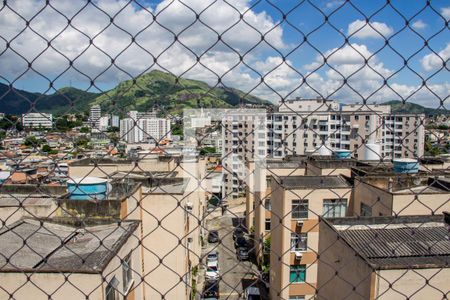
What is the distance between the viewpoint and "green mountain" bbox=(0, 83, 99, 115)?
4.27 feet

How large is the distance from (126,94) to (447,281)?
4010 millimetres

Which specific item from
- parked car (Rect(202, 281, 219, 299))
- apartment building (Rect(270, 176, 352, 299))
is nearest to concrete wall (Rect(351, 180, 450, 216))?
apartment building (Rect(270, 176, 352, 299))

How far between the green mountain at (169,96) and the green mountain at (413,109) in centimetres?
51

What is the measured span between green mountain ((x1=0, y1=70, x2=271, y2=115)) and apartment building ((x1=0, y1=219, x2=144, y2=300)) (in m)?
1.20

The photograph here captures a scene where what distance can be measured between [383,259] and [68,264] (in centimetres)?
346

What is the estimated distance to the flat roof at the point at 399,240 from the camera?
13.8 feet

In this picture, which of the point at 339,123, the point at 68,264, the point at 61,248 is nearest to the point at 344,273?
the point at 339,123

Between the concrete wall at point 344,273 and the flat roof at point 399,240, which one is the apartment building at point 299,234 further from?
the concrete wall at point 344,273

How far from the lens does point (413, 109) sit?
1.45m

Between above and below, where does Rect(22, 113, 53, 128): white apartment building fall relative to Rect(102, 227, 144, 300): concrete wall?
above

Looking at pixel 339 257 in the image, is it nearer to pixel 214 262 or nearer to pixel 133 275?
pixel 133 275

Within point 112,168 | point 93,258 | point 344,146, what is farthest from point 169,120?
point 344,146

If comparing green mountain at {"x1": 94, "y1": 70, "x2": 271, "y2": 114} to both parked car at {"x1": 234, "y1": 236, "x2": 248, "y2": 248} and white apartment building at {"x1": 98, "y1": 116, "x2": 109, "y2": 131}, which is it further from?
parked car at {"x1": 234, "y1": 236, "x2": 248, "y2": 248}

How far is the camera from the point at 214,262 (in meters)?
11.6
